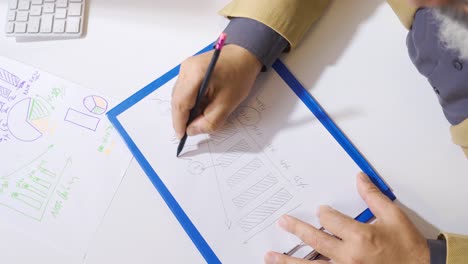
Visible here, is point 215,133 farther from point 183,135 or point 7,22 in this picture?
point 7,22

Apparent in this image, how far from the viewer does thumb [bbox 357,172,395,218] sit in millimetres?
529

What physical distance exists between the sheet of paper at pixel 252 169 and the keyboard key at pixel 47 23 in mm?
190

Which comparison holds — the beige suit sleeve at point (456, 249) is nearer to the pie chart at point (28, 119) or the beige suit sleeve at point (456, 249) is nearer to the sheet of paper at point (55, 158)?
the sheet of paper at point (55, 158)

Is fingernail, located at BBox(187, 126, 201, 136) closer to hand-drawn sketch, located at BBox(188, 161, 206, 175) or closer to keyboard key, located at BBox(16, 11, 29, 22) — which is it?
hand-drawn sketch, located at BBox(188, 161, 206, 175)

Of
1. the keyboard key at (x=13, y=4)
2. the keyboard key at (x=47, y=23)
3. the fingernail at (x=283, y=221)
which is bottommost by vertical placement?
the fingernail at (x=283, y=221)

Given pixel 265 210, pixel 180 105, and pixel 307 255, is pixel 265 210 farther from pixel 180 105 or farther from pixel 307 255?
pixel 180 105

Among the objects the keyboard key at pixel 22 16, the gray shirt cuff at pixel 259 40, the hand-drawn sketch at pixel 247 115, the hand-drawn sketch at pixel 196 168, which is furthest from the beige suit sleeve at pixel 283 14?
the keyboard key at pixel 22 16

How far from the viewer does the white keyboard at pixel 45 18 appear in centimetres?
63

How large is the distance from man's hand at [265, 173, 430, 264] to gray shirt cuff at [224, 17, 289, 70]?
0.76ft

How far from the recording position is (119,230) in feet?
1.80

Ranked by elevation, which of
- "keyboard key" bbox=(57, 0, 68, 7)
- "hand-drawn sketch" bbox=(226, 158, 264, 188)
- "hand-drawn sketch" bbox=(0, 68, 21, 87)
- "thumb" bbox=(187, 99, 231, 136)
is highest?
"keyboard key" bbox=(57, 0, 68, 7)

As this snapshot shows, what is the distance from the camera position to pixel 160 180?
1.84ft

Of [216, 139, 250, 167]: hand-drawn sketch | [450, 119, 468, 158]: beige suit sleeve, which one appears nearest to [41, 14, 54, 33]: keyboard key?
[216, 139, 250, 167]: hand-drawn sketch

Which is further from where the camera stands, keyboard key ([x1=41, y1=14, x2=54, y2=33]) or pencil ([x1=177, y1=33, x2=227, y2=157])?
keyboard key ([x1=41, y1=14, x2=54, y2=33])
